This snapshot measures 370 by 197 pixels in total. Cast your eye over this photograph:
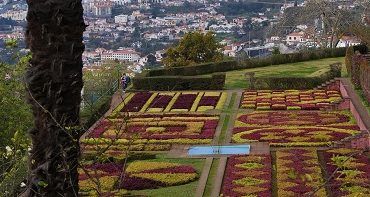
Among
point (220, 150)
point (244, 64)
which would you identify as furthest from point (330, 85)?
point (220, 150)

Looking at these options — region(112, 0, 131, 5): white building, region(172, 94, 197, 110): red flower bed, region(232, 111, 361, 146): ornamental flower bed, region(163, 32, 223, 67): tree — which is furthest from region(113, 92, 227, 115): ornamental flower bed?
region(112, 0, 131, 5): white building

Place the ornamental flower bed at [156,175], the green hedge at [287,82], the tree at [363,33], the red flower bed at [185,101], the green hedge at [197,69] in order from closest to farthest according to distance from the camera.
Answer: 1. the ornamental flower bed at [156,175]
2. the red flower bed at [185,101]
3. the green hedge at [287,82]
4. the tree at [363,33]
5. the green hedge at [197,69]

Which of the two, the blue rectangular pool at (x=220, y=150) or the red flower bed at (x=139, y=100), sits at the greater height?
the blue rectangular pool at (x=220, y=150)

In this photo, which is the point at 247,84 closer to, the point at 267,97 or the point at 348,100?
the point at 267,97

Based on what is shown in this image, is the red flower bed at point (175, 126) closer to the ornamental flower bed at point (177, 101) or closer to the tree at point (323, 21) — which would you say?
the ornamental flower bed at point (177, 101)

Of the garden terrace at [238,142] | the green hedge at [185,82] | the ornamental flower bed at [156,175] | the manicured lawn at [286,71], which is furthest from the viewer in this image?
the manicured lawn at [286,71]

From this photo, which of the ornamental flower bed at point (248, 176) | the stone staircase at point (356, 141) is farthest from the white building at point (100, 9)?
the ornamental flower bed at point (248, 176)

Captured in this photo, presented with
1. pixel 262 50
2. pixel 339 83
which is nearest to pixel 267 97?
pixel 339 83

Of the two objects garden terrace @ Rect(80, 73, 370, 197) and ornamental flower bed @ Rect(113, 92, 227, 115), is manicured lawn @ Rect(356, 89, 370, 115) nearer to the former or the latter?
garden terrace @ Rect(80, 73, 370, 197)
